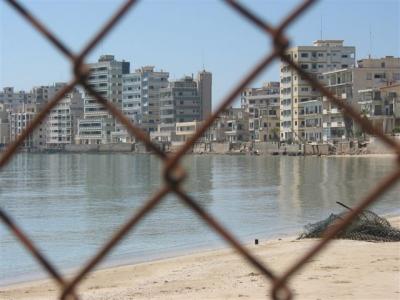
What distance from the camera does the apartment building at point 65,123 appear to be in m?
142

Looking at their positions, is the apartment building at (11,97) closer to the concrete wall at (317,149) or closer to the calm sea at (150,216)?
the concrete wall at (317,149)

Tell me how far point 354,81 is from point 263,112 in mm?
25426

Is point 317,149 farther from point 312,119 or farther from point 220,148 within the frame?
point 220,148

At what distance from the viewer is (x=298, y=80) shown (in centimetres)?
9712

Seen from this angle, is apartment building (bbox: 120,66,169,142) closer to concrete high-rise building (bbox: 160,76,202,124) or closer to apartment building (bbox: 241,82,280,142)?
concrete high-rise building (bbox: 160,76,202,124)

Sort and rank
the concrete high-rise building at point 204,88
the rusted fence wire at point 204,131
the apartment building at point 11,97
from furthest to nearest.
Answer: the apartment building at point 11,97, the concrete high-rise building at point 204,88, the rusted fence wire at point 204,131

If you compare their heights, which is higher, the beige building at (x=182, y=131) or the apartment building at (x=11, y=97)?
the apartment building at (x=11, y=97)

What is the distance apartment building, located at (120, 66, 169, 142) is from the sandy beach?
118 metres

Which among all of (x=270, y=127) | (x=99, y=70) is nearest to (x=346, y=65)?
(x=270, y=127)

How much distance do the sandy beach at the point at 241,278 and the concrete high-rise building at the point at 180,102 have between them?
371 feet

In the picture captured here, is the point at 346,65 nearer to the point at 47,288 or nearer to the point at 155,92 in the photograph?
Answer: the point at 155,92

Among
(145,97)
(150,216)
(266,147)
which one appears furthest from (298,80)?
(150,216)

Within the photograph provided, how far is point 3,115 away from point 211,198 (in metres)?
128

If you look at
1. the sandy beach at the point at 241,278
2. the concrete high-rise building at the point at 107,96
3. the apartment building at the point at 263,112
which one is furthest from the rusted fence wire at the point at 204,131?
the concrete high-rise building at the point at 107,96
